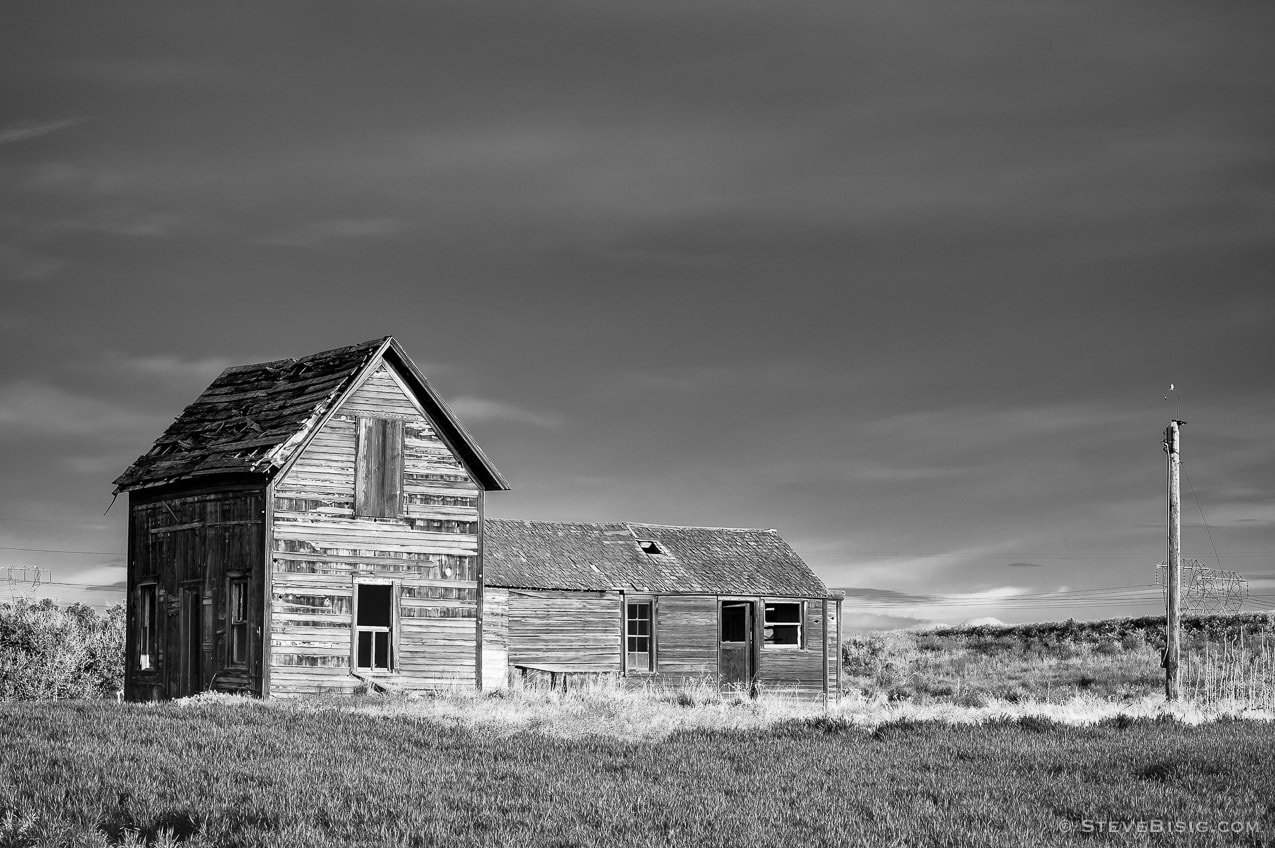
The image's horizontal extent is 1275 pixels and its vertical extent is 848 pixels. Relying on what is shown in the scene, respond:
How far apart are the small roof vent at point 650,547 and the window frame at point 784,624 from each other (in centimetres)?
346

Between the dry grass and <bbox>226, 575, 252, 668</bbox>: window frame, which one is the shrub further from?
the dry grass

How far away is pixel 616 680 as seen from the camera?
3725 cm

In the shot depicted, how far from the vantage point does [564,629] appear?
37.2 m

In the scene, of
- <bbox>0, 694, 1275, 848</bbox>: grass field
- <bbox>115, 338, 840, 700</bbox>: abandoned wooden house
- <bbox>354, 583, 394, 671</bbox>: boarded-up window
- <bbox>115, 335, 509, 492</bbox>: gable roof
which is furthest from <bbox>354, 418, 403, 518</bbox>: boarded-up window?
<bbox>0, 694, 1275, 848</bbox>: grass field

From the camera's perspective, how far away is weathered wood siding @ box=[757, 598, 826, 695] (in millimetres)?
40438

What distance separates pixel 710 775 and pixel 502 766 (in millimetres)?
2394

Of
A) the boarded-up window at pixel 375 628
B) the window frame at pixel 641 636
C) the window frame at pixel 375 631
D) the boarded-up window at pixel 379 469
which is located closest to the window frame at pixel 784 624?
the window frame at pixel 641 636

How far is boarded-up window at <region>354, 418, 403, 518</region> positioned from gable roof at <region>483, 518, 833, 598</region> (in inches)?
304

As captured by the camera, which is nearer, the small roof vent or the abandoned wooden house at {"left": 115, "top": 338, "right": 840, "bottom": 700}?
the abandoned wooden house at {"left": 115, "top": 338, "right": 840, "bottom": 700}

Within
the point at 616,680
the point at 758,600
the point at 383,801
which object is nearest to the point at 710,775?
the point at 383,801

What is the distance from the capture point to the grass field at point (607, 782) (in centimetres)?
1219

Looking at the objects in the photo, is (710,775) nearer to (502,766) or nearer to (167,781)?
(502,766)

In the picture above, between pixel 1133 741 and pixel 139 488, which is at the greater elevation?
pixel 139 488

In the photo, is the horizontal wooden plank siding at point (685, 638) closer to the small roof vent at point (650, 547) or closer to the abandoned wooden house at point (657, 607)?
the abandoned wooden house at point (657, 607)
